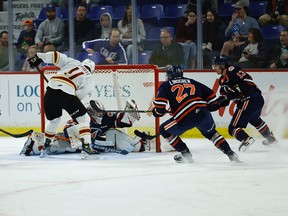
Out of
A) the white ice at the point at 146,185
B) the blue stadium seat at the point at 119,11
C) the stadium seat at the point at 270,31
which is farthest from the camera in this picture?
the blue stadium seat at the point at 119,11

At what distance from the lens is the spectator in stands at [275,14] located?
941 cm

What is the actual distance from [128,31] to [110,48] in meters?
0.31

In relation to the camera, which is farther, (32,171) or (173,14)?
(173,14)

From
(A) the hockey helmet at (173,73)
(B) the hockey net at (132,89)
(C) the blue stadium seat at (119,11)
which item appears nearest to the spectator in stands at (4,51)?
(C) the blue stadium seat at (119,11)

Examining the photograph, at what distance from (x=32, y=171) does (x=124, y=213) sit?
7.53ft

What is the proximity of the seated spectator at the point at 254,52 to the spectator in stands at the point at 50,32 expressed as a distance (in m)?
2.30

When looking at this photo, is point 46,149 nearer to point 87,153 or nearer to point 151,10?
point 87,153

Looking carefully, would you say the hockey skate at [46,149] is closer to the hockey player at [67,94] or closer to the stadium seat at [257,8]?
the hockey player at [67,94]

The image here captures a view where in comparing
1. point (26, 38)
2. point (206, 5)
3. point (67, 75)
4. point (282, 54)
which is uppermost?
point (206, 5)

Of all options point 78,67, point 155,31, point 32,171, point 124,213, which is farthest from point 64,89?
point 124,213

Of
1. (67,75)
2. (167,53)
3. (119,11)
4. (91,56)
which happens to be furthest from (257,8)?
(67,75)

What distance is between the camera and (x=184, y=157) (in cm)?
725

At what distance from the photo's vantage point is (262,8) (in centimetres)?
952

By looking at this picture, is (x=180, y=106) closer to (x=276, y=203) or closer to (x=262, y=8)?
(x=276, y=203)
